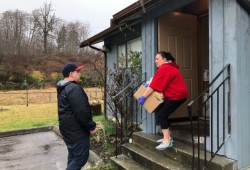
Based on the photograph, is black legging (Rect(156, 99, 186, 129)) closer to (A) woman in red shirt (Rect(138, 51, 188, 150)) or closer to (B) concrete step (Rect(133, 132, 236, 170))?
(A) woman in red shirt (Rect(138, 51, 188, 150))

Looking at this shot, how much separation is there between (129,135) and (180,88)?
2.38m

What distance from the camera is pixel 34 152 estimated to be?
680cm

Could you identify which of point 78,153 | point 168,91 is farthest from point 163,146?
point 78,153

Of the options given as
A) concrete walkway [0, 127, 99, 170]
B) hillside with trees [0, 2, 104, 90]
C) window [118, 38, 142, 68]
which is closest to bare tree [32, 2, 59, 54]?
hillside with trees [0, 2, 104, 90]

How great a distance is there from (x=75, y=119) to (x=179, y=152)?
1.73m

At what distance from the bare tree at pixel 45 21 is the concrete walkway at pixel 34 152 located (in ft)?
112

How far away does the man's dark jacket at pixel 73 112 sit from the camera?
3.62 m

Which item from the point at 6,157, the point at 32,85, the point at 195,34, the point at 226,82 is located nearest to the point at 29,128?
the point at 6,157

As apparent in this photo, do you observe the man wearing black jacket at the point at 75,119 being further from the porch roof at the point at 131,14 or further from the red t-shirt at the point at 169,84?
the porch roof at the point at 131,14

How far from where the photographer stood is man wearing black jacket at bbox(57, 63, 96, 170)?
11.9 ft

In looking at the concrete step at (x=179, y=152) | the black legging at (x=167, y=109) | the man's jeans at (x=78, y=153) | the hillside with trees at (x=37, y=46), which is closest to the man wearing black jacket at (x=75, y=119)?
the man's jeans at (x=78, y=153)

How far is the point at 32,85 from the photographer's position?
31.6 m

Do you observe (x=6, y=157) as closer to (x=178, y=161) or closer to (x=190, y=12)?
(x=178, y=161)

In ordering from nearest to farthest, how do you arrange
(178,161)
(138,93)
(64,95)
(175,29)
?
(64,95)
(178,161)
(138,93)
(175,29)
